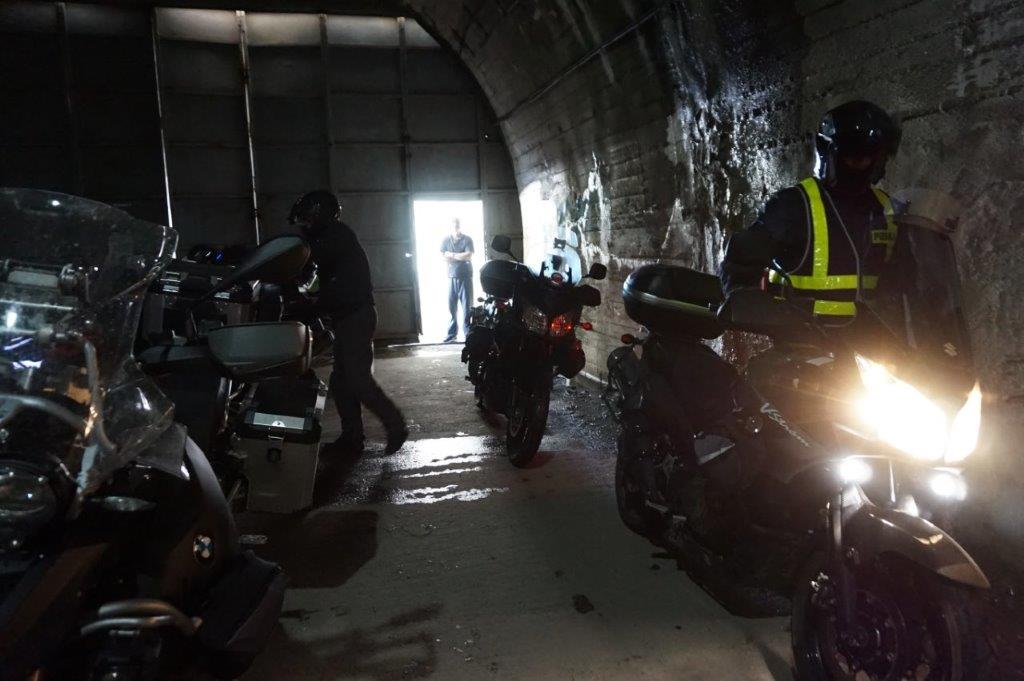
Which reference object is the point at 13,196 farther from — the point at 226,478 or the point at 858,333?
the point at 858,333

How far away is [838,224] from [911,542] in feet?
4.06

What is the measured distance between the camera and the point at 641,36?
17.1 ft

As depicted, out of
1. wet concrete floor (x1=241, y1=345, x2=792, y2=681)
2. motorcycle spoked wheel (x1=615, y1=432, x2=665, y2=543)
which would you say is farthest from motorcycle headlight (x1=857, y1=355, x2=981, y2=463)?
motorcycle spoked wheel (x1=615, y1=432, x2=665, y2=543)

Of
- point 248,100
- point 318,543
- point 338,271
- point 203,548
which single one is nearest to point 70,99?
point 248,100

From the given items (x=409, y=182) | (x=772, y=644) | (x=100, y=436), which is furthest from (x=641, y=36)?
(x=409, y=182)

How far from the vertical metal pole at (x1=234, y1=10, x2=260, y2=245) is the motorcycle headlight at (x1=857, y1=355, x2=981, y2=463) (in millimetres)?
9949

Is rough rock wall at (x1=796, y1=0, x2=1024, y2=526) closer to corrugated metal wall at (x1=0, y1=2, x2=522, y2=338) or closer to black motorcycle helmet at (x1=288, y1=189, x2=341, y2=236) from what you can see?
black motorcycle helmet at (x1=288, y1=189, x2=341, y2=236)

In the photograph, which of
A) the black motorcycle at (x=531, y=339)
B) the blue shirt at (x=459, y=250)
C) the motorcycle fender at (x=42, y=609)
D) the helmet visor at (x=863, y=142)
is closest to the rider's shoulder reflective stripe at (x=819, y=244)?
the helmet visor at (x=863, y=142)

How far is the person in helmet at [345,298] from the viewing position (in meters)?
4.66

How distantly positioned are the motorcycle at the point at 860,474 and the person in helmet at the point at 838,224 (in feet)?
0.32

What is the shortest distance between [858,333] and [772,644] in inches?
51.8

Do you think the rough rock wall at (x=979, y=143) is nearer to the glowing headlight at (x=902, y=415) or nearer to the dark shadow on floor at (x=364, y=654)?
the glowing headlight at (x=902, y=415)

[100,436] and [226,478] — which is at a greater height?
[100,436]

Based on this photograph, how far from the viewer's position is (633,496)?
337 centimetres
